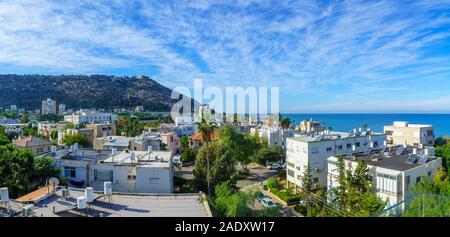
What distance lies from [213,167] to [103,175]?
16.0 ft

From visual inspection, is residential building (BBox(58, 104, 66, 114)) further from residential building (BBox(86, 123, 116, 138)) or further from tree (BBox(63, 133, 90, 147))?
tree (BBox(63, 133, 90, 147))

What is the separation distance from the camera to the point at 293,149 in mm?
18312

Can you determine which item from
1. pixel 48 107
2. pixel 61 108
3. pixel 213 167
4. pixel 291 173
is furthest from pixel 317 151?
pixel 61 108

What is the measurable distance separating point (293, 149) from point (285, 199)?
3.48m

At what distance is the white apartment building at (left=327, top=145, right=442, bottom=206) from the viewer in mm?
11344

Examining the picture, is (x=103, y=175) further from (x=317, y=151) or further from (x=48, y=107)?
(x=48, y=107)

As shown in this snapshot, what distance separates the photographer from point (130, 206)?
7336 mm

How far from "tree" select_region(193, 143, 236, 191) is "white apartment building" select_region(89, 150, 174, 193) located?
3.07 meters

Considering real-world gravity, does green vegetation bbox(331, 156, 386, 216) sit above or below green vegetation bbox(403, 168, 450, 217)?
below

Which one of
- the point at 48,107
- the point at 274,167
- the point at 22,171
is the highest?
the point at 48,107

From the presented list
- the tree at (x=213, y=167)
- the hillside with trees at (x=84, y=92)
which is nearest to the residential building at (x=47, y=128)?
the tree at (x=213, y=167)

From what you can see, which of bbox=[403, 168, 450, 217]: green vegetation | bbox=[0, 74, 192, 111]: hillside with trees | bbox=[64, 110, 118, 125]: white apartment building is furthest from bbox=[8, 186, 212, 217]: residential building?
bbox=[0, 74, 192, 111]: hillside with trees

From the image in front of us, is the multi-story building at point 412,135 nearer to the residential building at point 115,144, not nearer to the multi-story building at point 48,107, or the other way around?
the residential building at point 115,144
